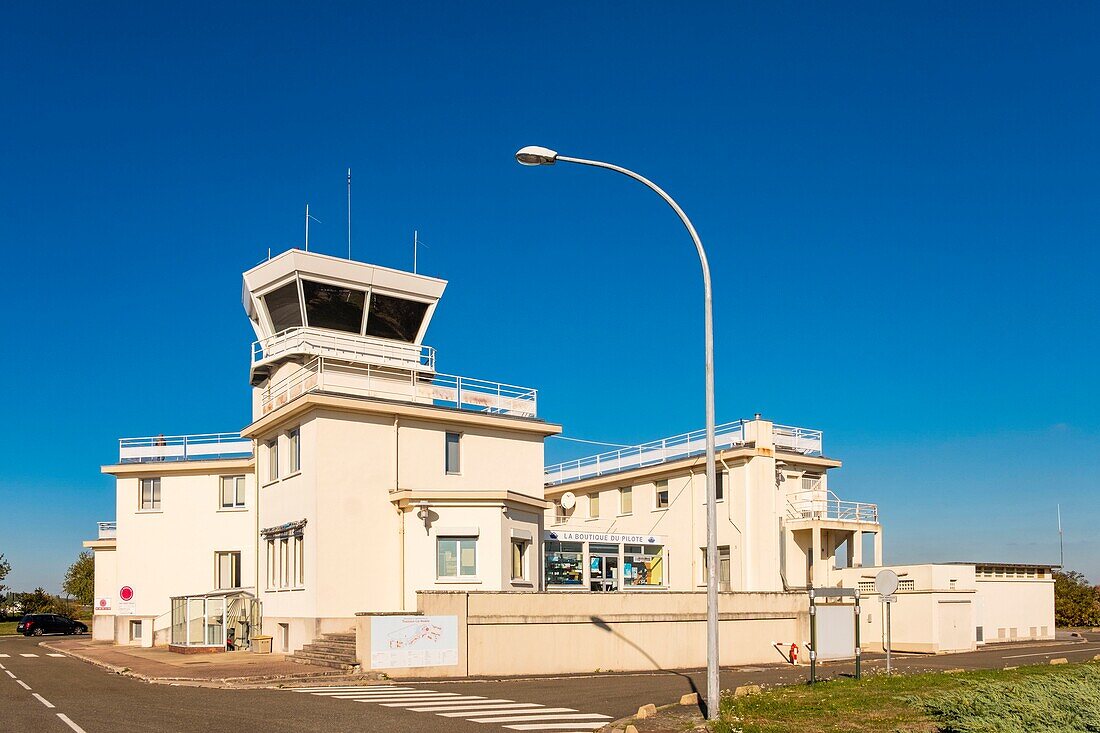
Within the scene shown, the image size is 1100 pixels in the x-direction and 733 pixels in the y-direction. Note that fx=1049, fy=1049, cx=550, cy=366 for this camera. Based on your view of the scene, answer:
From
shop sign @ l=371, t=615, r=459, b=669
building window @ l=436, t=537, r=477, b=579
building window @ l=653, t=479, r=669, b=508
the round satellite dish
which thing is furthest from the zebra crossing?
building window @ l=653, t=479, r=669, b=508

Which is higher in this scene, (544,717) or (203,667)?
(544,717)

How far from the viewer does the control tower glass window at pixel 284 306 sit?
1437 inches

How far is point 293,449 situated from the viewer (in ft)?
114

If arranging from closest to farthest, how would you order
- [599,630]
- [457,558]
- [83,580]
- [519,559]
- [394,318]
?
1. [599,630]
2. [457,558]
3. [519,559]
4. [394,318]
5. [83,580]

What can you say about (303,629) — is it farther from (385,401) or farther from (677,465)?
(677,465)

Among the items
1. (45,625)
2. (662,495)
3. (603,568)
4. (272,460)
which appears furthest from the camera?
(45,625)

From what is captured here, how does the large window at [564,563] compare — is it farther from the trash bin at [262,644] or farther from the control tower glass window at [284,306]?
the control tower glass window at [284,306]

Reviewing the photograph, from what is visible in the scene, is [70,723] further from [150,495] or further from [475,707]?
[150,495]

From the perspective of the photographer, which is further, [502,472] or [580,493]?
[580,493]

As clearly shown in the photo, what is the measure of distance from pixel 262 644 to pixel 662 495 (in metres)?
20.2

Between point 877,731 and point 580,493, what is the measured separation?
1500 inches

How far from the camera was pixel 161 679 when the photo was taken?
84.7 feet

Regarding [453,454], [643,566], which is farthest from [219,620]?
[643,566]

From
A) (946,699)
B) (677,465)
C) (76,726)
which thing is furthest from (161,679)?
(677,465)
